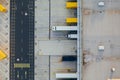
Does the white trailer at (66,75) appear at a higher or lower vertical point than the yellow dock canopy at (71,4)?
lower

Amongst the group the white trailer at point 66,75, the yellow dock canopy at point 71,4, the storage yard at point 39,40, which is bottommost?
the white trailer at point 66,75

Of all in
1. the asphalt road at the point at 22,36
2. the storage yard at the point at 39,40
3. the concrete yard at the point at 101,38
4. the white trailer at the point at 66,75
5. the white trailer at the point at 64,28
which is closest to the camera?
the concrete yard at the point at 101,38

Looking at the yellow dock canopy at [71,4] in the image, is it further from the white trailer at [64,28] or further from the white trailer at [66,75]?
the white trailer at [66,75]

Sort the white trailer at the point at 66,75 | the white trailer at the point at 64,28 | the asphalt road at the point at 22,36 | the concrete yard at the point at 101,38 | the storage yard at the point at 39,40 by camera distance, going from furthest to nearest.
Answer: the asphalt road at the point at 22,36, the storage yard at the point at 39,40, the white trailer at the point at 66,75, the white trailer at the point at 64,28, the concrete yard at the point at 101,38

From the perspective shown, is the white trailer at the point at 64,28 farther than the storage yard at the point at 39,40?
No

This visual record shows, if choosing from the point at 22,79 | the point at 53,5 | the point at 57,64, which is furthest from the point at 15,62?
the point at 53,5

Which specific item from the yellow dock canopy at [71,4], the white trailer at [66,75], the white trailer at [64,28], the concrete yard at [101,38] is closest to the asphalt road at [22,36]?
the white trailer at [64,28]

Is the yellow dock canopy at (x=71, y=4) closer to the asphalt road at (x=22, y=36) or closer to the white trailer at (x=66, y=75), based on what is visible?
the asphalt road at (x=22, y=36)

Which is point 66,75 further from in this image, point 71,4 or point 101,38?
point 71,4

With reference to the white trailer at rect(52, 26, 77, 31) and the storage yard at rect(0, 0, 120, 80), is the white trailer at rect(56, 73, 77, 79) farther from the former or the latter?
the white trailer at rect(52, 26, 77, 31)
